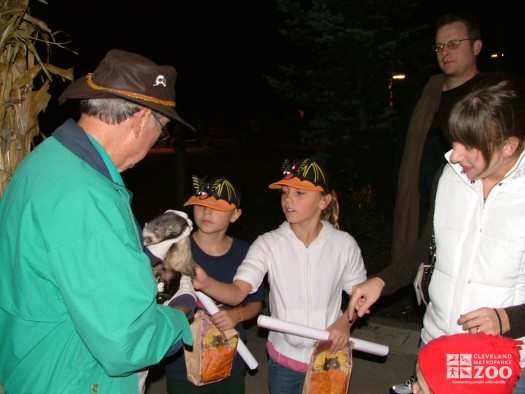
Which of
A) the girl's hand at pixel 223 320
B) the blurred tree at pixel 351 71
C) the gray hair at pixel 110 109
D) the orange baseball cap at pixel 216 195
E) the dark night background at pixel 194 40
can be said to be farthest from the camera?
the dark night background at pixel 194 40

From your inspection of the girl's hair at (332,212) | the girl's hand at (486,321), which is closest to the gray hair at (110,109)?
the girl's hand at (486,321)

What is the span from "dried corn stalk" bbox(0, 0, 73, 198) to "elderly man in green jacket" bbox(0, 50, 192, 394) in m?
0.96

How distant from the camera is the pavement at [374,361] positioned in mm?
5070

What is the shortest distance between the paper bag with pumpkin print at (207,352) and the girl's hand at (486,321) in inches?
57.7

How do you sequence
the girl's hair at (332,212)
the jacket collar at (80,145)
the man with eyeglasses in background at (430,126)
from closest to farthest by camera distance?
1. the jacket collar at (80,145)
2. the girl's hair at (332,212)
3. the man with eyeglasses in background at (430,126)

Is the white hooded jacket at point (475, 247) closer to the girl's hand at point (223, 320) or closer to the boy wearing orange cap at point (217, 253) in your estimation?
the girl's hand at point (223, 320)

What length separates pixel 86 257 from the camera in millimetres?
1793

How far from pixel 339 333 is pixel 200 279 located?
3.02 ft

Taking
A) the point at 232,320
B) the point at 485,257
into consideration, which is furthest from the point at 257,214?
the point at 485,257

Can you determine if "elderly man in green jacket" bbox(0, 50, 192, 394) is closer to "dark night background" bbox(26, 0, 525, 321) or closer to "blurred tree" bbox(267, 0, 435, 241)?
"dark night background" bbox(26, 0, 525, 321)

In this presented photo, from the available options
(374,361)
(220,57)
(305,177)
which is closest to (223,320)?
(305,177)

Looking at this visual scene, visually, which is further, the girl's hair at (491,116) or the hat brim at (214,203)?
the hat brim at (214,203)

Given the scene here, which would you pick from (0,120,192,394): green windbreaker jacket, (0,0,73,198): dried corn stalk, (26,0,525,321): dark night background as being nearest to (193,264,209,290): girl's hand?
(0,120,192,394): green windbreaker jacket

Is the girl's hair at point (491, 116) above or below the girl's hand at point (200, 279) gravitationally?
above
